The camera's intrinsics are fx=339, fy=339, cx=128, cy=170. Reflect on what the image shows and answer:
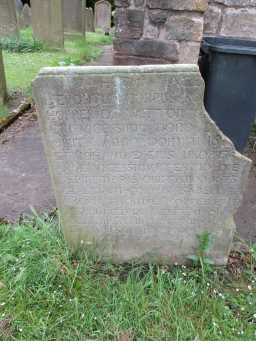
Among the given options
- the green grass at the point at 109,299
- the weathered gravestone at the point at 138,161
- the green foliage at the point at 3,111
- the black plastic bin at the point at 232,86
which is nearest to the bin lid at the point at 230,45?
the black plastic bin at the point at 232,86

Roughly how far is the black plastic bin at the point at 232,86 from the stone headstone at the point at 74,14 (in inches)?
342

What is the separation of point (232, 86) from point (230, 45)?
0.45m

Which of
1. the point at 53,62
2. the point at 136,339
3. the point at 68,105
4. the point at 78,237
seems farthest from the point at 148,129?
the point at 53,62

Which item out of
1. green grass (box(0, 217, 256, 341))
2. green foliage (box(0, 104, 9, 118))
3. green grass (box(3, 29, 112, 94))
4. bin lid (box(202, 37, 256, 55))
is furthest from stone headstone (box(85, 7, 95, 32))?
green grass (box(0, 217, 256, 341))

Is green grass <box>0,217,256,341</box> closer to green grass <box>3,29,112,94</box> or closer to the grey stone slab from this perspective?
the grey stone slab

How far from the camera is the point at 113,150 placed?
1846mm

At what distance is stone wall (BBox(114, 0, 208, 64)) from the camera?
3119 millimetres

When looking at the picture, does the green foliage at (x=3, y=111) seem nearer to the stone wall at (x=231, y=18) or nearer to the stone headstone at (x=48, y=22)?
the stone wall at (x=231, y=18)

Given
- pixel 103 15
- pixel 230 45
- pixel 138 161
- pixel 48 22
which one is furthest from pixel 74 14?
pixel 138 161

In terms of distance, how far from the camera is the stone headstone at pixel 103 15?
17453mm

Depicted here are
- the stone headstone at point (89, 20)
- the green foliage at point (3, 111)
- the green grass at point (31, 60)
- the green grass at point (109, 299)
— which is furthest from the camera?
the stone headstone at point (89, 20)

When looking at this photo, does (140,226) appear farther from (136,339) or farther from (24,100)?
(24,100)

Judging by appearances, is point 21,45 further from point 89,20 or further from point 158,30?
point 89,20

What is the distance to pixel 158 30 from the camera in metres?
3.29
